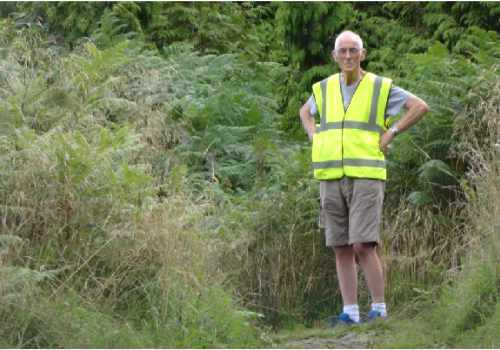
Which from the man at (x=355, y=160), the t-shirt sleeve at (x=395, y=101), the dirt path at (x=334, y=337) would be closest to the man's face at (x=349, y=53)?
the man at (x=355, y=160)

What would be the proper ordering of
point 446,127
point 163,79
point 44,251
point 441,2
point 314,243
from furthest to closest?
point 441,2, point 163,79, point 446,127, point 314,243, point 44,251

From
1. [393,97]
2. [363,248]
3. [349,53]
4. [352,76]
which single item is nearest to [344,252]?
[363,248]

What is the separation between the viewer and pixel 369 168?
26.3ft

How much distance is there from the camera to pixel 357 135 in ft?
26.5

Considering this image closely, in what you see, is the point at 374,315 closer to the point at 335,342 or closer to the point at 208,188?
the point at 335,342

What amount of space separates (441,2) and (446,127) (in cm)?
490

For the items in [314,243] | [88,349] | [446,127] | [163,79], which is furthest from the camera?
[163,79]

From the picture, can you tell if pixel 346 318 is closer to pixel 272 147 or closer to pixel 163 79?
pixel 272 147

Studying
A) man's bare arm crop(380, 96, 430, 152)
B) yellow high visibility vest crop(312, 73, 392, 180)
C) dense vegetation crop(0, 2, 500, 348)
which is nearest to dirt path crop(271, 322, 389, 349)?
dense vegetation crop(0, 2, 500, 348)

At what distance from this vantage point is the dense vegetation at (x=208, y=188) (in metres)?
6.96

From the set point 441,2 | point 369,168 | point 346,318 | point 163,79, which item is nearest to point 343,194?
point 369,168

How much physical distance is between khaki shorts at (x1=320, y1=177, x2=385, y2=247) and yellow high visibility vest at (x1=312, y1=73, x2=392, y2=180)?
0.08 metres

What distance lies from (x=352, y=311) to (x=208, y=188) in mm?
2309

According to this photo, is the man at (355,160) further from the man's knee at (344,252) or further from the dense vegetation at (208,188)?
the dense vegetation at (208,188)
